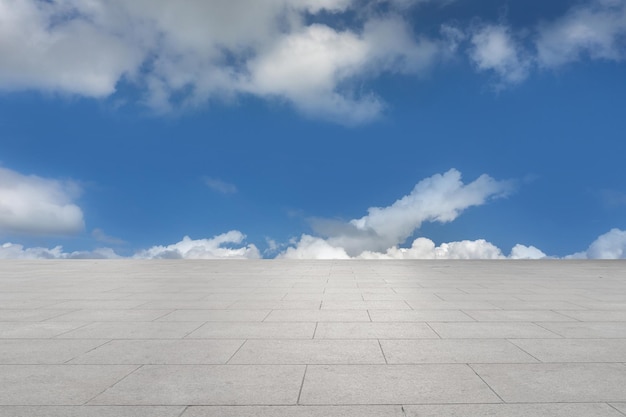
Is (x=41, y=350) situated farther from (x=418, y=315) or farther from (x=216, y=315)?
(x=418, y=315)

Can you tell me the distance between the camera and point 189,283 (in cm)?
1786

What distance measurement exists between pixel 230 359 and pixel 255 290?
27.7ft

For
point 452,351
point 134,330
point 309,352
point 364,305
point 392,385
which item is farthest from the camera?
point 364,305

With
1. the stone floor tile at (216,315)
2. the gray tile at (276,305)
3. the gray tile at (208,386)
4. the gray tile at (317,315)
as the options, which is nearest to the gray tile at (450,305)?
the gray tile at (317,315)

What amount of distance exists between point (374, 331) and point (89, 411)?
5086 millimetres

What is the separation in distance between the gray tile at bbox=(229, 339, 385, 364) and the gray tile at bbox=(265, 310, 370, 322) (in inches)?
78.2

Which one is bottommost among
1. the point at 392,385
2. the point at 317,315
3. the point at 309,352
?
the point at 392,385

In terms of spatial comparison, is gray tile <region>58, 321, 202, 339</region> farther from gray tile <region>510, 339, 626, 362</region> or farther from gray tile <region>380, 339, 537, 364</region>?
gray tile <region>510, 339, 626, 362</region>

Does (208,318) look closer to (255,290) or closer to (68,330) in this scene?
(68,330)

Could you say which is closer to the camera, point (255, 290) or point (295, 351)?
point (295, 351)

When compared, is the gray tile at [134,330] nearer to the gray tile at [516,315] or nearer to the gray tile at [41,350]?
the gray tile at [41,350]

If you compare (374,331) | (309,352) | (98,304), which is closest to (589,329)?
(374,331)

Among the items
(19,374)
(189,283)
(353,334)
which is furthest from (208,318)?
(189,283)

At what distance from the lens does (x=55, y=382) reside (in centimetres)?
603
